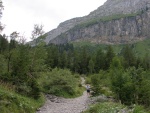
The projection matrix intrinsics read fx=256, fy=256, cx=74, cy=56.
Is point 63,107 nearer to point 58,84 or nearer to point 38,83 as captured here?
point 38,83

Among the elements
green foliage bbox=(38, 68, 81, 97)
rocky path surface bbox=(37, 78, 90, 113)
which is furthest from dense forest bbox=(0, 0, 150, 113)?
rocky path surface bbox=(37, 78, 90, 113)

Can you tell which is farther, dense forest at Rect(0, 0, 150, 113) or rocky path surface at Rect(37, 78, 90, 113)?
rocky path surface at Rect(37, 78, 90, 113)

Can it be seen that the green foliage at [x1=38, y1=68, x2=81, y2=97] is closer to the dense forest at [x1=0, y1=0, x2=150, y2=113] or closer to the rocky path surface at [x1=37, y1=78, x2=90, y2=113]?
the dense forest at [x1=0, y1=0, x2=150, y2=113]

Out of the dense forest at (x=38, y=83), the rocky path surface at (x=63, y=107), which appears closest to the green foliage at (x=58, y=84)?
the dense forest at (x=38, y=83)

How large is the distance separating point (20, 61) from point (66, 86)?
15.6 meters

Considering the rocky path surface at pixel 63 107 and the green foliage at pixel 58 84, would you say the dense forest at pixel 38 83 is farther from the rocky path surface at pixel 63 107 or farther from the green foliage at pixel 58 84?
the rocky path surface at pixel 63 107

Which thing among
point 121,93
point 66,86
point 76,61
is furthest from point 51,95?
point 76,61

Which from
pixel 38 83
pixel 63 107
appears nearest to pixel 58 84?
pixel 38 83

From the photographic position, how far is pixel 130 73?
3266 centimetres

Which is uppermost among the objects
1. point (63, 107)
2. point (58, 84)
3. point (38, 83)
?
point (38, 83)

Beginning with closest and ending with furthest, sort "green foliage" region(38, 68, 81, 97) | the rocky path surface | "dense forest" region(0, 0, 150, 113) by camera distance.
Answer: "dense forest" region(0, 0, 150, 113) < the rocky path surface < "green foliage" region(38, 68, 81, 97)

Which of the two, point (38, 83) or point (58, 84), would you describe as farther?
point (58, 84)

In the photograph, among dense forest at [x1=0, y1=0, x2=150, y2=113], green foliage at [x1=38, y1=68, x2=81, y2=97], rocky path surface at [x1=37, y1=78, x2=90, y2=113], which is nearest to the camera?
dense forest at [x1=0, y1=0, x2=150, y2=113]

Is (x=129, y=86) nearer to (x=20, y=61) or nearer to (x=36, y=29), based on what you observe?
(x=20, y=61)
